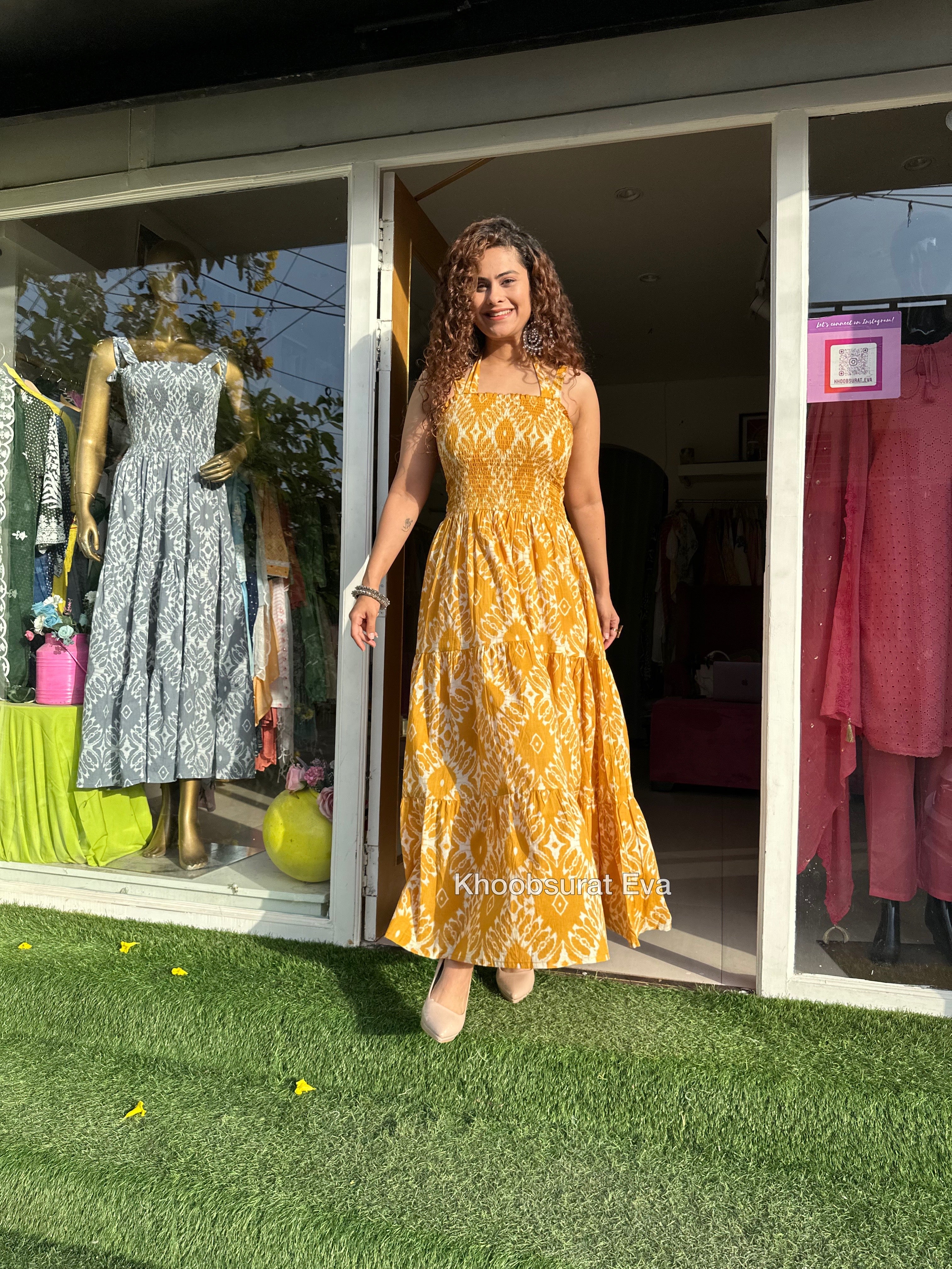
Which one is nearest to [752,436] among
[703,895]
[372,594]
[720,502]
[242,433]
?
[720,502]

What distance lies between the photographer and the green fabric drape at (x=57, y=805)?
2.81m

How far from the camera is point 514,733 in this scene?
189 centimetres

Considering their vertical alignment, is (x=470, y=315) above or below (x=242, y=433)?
above

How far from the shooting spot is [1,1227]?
1.46 m

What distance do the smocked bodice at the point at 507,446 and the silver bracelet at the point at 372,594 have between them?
0.27 m

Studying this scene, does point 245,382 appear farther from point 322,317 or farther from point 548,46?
point 548,46

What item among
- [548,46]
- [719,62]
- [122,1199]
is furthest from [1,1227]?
[719,62]

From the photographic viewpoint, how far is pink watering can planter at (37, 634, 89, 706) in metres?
2.83

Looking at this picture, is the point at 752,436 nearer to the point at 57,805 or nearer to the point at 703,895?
the point at 703,895

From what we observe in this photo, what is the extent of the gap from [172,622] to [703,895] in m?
1.92

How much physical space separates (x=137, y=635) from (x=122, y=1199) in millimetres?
1649

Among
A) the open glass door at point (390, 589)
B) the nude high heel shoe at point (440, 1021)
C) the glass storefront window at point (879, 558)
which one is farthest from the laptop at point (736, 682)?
the nude high heel shoe at point (440, 1021)

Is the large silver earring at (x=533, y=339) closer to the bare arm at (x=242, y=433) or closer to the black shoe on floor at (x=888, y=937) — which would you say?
the bare arm at (x=242, y=433)

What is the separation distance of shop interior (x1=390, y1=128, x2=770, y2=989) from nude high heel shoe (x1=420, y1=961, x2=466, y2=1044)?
1.95 feet
